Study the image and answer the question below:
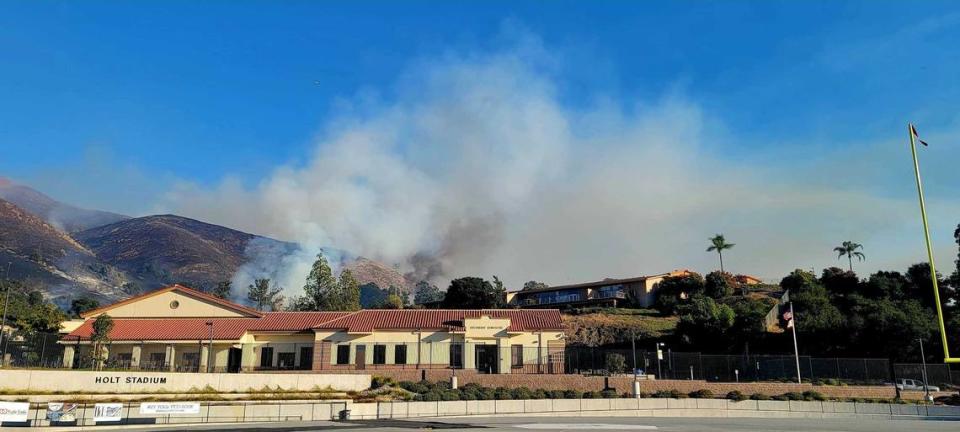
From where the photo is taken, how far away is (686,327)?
67562 mm

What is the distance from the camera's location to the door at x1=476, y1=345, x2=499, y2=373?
51.4 m

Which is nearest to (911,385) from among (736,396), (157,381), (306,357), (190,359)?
(736,396)

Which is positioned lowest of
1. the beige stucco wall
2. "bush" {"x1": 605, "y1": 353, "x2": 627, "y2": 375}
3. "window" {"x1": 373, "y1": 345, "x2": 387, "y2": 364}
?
"bush" {"x1": 605, "y1": 353, "x2": 627, "y2": 375}

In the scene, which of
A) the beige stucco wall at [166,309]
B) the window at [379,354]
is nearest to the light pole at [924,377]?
the window at [379,354]

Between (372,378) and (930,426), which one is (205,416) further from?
(930,426)

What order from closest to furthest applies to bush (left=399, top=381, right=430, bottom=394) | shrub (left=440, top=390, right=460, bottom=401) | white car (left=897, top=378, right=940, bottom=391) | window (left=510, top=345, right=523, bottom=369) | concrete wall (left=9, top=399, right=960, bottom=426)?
concrete wall (left=9, top=399, right=960, bottom=426), shrub (left=440, top=390, right=460, bottom=401), bush (left=399, top=381, right=430, bottom=394), white car (left=897, top=378, right=940, bottom=391), window (left=510, top=345, right=523, bottom=369)

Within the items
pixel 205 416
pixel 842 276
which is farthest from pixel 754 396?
pixel 842 276

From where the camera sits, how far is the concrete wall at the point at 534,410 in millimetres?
30547

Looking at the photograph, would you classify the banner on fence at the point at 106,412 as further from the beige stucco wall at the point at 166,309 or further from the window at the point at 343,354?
the beige stucco wall at the point at 166,309

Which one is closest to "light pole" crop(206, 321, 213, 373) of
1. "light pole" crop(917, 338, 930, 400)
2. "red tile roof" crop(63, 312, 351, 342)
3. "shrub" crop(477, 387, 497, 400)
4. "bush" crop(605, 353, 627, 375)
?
"red tile roof" crop(63, 312, 351, 342)

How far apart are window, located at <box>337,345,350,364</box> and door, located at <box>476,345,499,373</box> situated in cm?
1042

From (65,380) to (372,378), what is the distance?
1822cm

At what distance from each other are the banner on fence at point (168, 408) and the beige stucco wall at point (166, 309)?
90.2ft

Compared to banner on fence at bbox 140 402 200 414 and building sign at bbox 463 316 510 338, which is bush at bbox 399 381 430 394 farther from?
banner on fence at bbox 140 402 200 414
